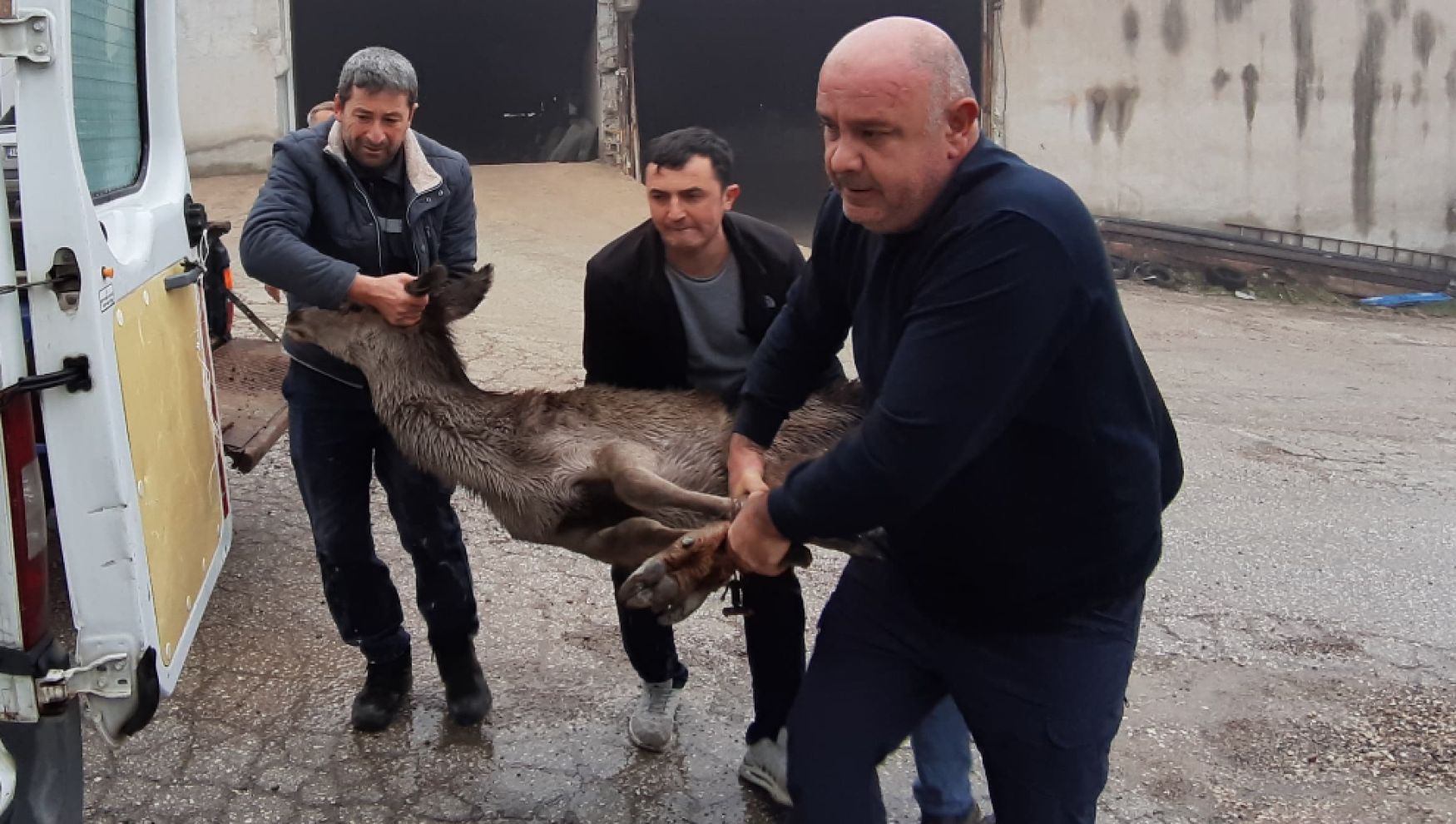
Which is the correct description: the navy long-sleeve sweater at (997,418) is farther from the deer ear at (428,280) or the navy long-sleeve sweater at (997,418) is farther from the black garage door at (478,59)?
the black garage door at (478,59)

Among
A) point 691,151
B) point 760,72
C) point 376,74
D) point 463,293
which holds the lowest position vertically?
point 463,293

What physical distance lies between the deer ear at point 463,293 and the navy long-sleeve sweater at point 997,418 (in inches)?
63.2

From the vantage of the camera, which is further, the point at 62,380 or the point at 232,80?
the point at 232,80

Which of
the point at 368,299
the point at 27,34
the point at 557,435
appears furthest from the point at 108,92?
the point at 557,435

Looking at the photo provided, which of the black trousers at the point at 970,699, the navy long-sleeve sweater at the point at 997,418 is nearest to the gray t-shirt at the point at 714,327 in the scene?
the navy long-sleeve sweater at the point at 997,418

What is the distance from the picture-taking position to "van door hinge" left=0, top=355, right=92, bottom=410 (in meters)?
2.49

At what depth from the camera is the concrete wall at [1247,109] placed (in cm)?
1516

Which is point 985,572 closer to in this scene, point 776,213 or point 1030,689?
point 1030,689

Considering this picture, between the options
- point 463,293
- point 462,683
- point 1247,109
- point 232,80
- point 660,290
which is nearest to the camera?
point 660,290

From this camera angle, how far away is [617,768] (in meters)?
4.08

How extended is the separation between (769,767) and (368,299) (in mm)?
1919

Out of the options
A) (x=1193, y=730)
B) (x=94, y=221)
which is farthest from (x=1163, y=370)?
(x=94, y=221)

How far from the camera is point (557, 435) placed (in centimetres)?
372

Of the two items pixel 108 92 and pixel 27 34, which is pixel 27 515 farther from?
pixel 108 92
